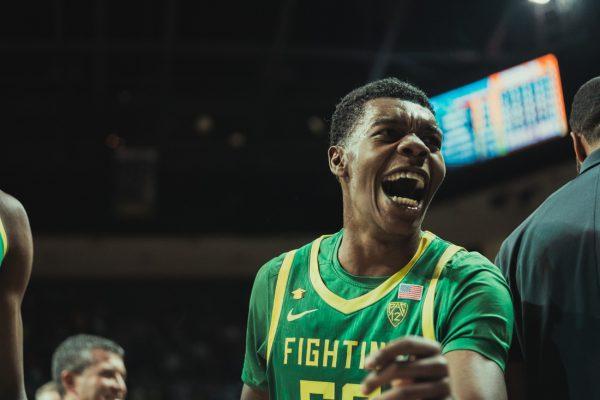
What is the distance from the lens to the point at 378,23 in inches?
418

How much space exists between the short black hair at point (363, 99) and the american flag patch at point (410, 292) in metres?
0.60

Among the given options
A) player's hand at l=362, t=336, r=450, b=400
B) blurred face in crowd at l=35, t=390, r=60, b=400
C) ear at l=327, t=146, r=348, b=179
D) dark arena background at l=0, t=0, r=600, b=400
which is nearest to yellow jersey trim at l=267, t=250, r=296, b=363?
ear at l=327, t=146, r=348, b=179

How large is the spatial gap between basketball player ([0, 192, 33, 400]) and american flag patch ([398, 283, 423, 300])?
1114 millimetres

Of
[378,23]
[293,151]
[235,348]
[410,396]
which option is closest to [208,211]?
[293,151]

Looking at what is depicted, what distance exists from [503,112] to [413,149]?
685cm

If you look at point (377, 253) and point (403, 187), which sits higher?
point (403, 187)

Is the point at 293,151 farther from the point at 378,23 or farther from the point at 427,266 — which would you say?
the point at 427,266

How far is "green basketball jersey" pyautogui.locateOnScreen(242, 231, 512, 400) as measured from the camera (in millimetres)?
2023

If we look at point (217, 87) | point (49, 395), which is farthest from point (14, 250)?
point (217, 87)

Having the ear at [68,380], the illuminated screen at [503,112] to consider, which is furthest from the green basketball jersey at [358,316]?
the illuminated screen at [503,112]

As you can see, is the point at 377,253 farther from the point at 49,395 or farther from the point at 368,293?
the point at 49,395

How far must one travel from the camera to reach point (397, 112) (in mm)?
2410

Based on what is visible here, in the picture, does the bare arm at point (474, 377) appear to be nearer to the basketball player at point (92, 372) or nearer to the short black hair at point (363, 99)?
→ the short black hair at point (363, 99)

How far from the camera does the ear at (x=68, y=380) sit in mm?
4941
